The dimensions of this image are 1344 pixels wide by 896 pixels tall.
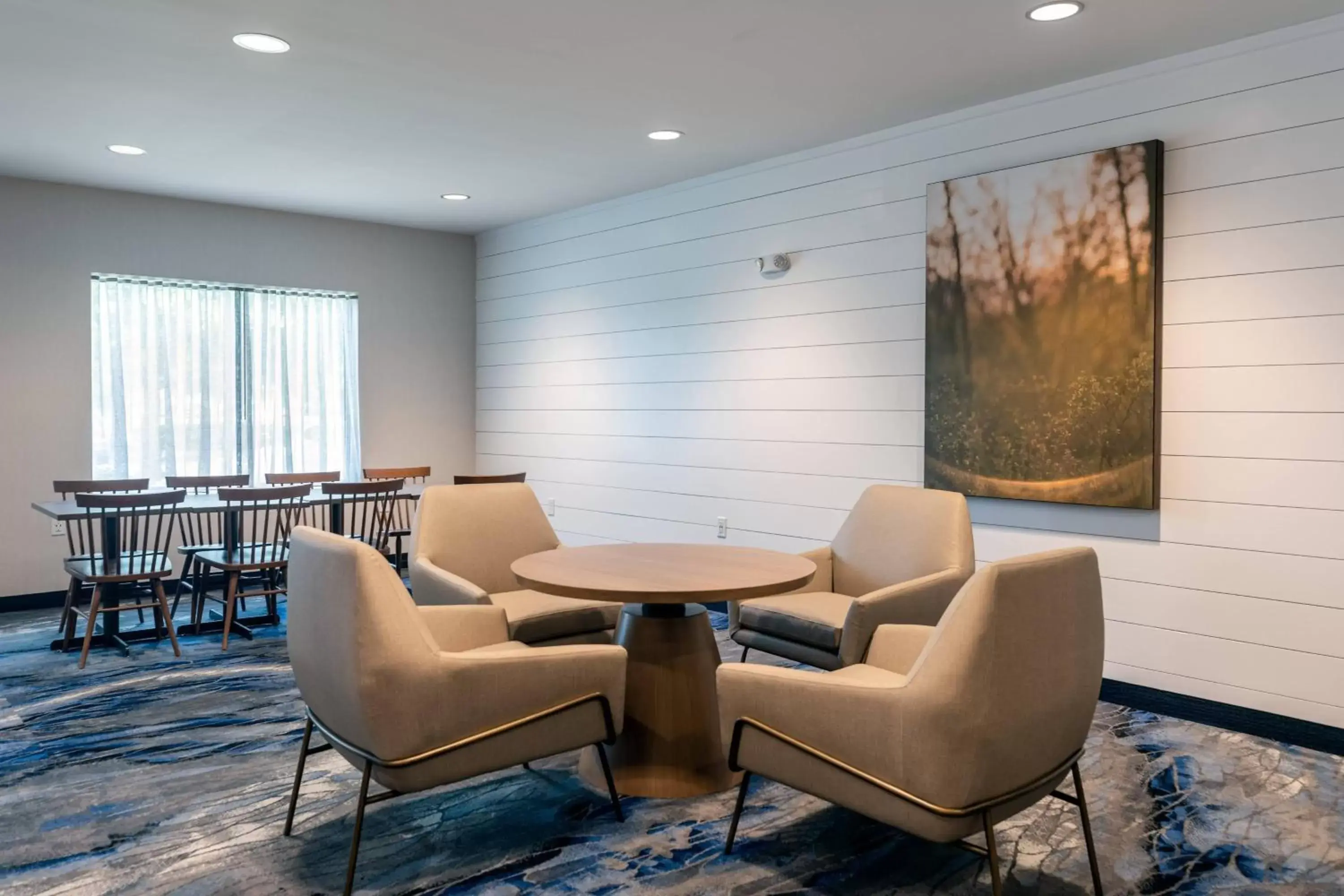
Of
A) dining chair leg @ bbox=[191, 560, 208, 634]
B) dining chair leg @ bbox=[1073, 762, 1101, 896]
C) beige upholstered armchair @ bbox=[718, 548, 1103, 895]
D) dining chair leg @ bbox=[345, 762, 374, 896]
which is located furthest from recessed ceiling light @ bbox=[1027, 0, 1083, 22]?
dining chair leg @ bbox=[191, 560, 208, 634]

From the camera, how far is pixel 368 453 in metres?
7.21

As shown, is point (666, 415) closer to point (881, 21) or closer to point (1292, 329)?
point (881, 21)

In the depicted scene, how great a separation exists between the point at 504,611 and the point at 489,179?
11.2ft

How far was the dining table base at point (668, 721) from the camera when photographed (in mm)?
2953

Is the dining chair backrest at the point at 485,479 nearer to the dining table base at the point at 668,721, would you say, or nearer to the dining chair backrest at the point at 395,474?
the dining chair backrest at the point at 395,474

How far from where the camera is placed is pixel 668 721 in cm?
295

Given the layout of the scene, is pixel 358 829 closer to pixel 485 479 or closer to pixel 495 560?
pixel 495 560

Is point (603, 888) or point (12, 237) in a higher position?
point (12, 237)

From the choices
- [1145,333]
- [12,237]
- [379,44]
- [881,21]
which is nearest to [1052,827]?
[1145,333]

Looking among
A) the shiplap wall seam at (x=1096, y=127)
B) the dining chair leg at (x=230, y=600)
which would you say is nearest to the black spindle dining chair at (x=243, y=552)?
the dining chair leg at (x=230, y=600)

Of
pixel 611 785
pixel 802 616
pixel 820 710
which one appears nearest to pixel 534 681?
pixel 611 785

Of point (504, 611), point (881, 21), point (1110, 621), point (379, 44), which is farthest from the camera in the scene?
point (1110, 621)

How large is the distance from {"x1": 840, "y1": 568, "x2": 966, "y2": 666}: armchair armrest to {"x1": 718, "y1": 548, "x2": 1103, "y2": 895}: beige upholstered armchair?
0.89 metres

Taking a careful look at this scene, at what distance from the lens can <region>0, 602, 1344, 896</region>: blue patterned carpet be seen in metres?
2.44
